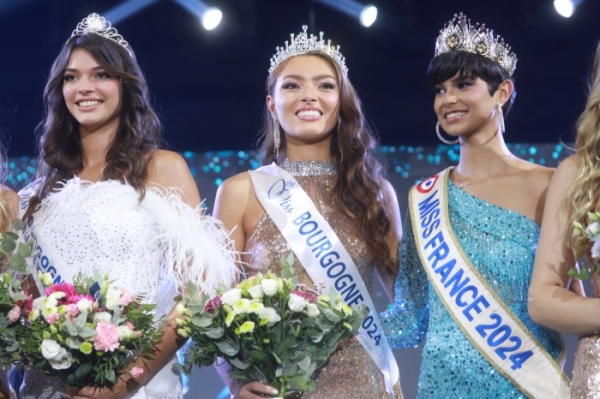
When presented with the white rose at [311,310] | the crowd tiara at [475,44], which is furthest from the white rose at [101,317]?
the crowd tiara at [475,44]

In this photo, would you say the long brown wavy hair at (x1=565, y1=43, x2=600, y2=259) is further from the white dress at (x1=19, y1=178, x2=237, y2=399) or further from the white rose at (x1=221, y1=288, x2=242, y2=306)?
the white dress at (x1=19, y1=178, x2=237, y2=399)

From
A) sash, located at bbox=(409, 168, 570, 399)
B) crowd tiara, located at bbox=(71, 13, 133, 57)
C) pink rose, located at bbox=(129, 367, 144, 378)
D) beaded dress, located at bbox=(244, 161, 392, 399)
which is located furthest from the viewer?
crowd tiara, located at bbox=(71, 13, 133, 57)

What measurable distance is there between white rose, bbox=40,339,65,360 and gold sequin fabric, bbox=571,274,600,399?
1.29 metres

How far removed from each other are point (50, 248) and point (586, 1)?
286cm

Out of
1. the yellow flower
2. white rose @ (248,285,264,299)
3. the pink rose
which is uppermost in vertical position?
white rose @ (248,285,264,299)

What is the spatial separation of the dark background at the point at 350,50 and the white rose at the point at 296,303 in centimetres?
241

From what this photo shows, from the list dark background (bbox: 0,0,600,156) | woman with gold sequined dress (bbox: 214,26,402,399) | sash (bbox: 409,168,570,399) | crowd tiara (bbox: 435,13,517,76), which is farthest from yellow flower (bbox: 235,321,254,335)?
dark background (bbox: 0,0,600,156)

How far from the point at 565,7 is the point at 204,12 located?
1.64 meters

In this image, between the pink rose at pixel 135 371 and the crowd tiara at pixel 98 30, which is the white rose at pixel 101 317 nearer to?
the pink rose at pixel 135 371

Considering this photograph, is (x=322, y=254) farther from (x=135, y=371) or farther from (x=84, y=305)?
(x=84, y=305)

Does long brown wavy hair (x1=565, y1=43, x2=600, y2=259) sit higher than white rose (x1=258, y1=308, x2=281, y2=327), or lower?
higher

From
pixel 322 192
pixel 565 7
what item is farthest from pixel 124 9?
pixel 565 7

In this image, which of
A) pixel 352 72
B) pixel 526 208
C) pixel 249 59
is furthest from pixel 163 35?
pixel 526 208

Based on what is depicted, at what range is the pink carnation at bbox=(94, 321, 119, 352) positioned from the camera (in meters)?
2.87
